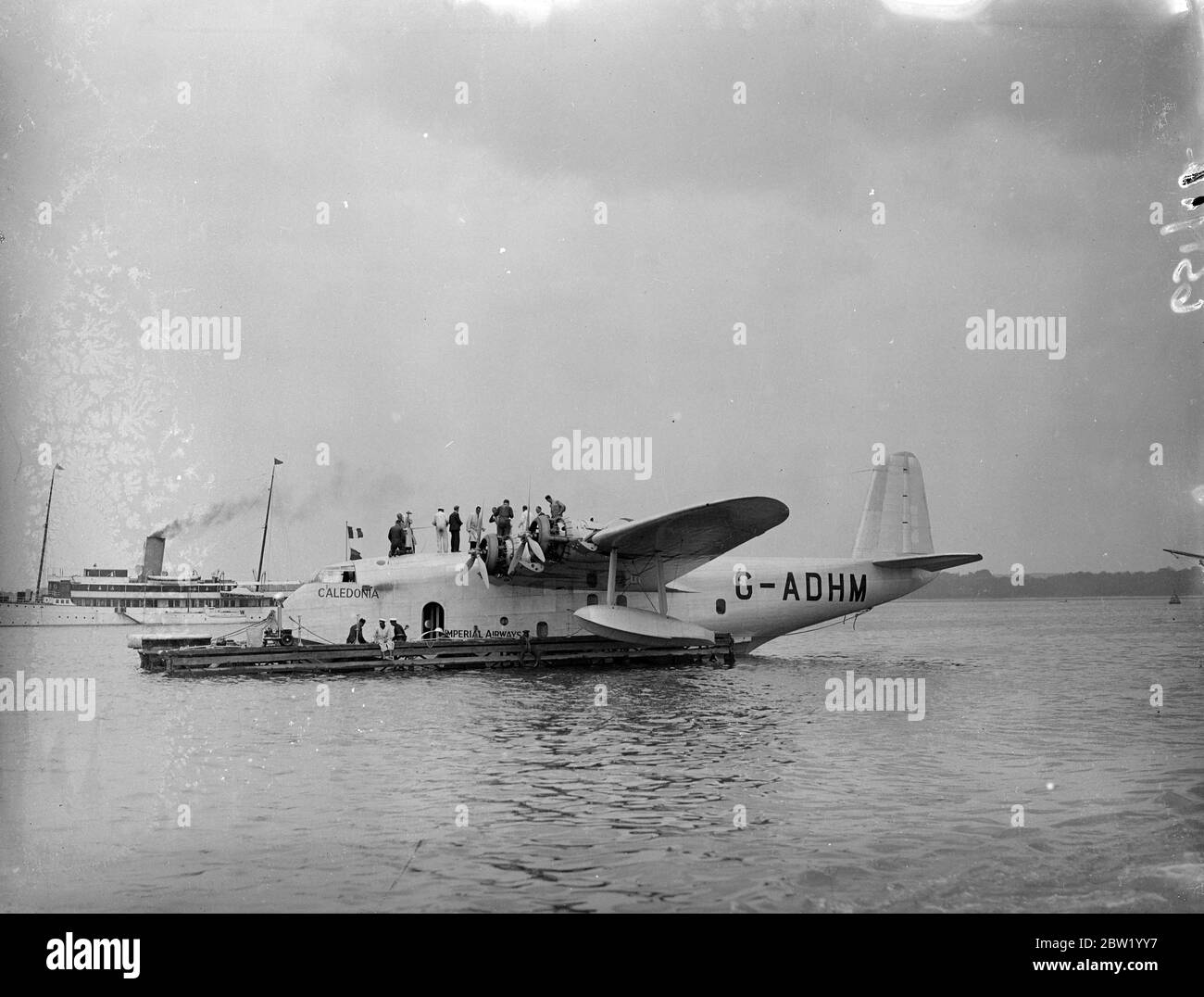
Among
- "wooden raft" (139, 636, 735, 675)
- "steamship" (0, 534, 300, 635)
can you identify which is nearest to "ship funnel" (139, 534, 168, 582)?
"steamship" (0, 534, 300, 635)

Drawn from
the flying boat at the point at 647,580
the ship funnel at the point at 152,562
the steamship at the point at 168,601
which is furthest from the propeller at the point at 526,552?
the steamship at the point at 168,601

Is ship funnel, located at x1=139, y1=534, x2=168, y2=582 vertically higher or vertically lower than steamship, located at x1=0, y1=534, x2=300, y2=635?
higher

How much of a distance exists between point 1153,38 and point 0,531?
29.2ft

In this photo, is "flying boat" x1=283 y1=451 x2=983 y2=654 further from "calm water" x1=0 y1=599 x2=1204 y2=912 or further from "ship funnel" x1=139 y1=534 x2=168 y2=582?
"ship funnel" x1=139 y1=534 x2=168 y2=582

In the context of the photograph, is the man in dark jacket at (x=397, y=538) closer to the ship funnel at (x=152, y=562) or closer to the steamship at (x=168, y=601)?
the ship funnel at (x=152, y=562)

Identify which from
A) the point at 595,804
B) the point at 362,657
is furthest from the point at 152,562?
the point at 595,804

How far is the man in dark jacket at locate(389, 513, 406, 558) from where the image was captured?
1320 cm

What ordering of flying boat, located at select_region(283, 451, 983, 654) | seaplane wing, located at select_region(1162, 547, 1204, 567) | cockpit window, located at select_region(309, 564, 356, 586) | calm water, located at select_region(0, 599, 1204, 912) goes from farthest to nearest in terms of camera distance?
cockpit window, located at select_region(309, 564, 356, 586) → flying boat, located at select_region(283, 451, 983, 654) → seaplane wing, located at select_region(1162, 547, 1204, 567) → calm water, located at select_region(0, 599, 1204, 912)

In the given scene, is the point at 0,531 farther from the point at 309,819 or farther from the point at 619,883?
the point at 619,883

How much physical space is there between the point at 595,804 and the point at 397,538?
861cm

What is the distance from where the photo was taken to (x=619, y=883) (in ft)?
13.4

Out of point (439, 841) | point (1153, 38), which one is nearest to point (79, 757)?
point (439, 841)

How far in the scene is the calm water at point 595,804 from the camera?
165 inches

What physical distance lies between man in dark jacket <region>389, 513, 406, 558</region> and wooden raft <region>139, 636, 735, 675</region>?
1.89 metres
